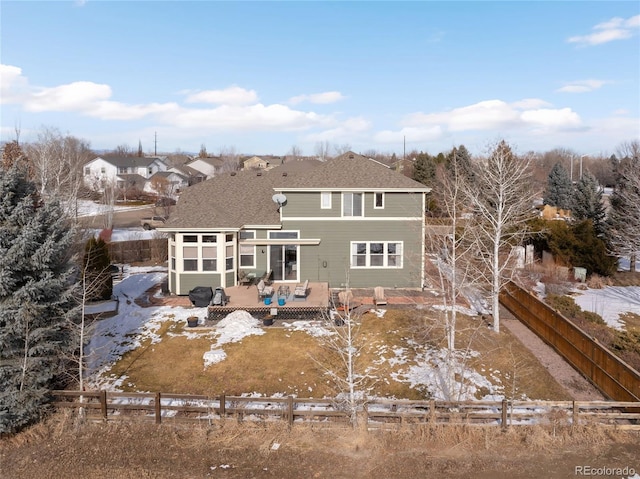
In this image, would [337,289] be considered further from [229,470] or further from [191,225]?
[229,470]

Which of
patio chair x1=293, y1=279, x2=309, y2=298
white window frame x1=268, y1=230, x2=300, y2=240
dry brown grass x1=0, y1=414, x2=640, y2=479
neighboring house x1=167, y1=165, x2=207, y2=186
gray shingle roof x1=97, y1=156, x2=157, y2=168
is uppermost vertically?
gray shingle roof x1=97, y1=156, x2=157, y2=168

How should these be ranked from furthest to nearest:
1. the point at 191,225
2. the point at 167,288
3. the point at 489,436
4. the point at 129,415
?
the point at 167,288 < the point at 191,225 < the point at 129,415 < the point at 489,436

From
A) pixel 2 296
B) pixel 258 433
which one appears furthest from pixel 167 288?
pixel 258 433

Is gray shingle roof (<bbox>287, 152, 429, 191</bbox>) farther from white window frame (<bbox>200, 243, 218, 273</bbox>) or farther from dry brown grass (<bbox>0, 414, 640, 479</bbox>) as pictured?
dry brown grass (<bbox>0, 414, 640, 479</bbox>)

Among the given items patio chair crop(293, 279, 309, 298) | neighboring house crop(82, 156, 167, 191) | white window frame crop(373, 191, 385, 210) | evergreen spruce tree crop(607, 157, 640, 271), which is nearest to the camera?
patio chair crop(293, 279, 309, 298)

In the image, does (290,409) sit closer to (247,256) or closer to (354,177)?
(247,256)

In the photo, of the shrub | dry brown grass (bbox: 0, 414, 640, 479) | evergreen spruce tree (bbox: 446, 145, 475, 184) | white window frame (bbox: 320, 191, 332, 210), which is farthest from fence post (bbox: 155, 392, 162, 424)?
evergreen spruce tree (bbox: 446, 145, 475, 184)
